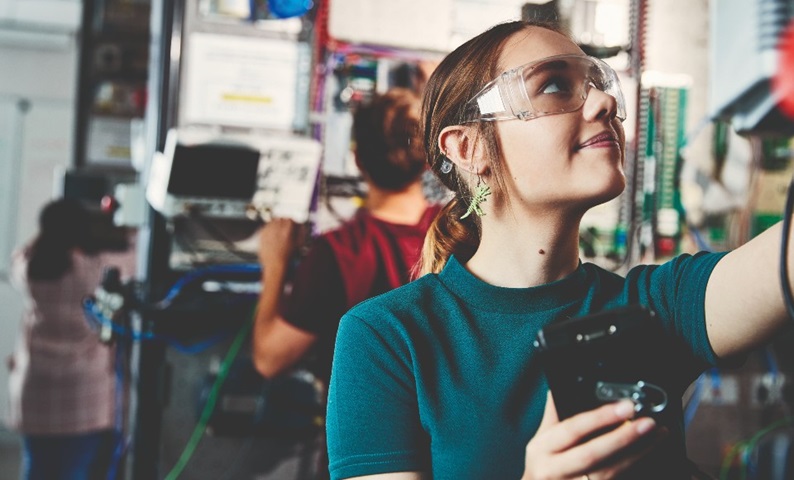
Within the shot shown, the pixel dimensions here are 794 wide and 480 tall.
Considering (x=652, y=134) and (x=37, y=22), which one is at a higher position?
(x=37, y=22)

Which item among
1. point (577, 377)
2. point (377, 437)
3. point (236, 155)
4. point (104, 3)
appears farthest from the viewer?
point (104, 3)

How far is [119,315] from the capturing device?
2193 mm

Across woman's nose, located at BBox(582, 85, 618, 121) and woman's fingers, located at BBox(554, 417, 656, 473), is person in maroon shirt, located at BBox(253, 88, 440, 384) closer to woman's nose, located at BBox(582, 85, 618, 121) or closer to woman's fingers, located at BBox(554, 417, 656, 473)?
woman's nose, located at BBox(582, 85, 618, 121)

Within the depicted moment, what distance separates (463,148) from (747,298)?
0.39 meters

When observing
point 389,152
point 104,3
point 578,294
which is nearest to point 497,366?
point 578,294

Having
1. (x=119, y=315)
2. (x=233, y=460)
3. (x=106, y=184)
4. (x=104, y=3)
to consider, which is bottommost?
(x=233, y=460)

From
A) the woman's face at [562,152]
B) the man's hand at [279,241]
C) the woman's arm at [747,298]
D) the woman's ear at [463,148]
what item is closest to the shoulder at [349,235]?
the man's hand at [279,241]

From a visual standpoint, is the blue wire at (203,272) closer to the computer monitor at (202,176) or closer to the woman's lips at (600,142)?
the computer monitor at (202,176)

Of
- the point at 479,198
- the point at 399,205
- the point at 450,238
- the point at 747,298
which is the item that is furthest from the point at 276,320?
the point at 747,298

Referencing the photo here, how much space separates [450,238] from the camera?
1.04 meters

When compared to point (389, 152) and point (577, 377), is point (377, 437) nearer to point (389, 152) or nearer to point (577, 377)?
point (577, 377)

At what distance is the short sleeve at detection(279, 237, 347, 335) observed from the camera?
1.66m

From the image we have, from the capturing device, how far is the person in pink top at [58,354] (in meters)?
2.85

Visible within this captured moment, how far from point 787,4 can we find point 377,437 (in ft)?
4.25
